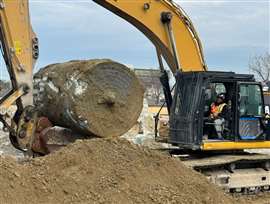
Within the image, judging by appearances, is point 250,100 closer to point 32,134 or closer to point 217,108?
point 217,108

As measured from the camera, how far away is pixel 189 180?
7.48 meters

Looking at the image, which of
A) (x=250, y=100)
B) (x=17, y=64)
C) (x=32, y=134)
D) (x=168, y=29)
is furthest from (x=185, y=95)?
(x=17, y=64)

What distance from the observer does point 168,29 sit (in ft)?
31.8

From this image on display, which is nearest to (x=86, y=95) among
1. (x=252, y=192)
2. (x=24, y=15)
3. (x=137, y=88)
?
(x=137, y=88)

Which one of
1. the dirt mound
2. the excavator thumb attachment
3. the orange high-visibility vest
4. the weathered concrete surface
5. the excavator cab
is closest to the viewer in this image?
the dirt mound

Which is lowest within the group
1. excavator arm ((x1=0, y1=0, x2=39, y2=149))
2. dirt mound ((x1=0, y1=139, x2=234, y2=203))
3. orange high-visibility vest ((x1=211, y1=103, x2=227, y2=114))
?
dirt mound ((x1=0, y1=139, x2=234, y2=203))

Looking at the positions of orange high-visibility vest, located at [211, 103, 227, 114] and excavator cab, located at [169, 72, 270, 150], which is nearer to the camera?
excavator cab, located at [169, 72, 270, 150]

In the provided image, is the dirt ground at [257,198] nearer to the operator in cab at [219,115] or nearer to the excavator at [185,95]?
the excavator at [185,95]

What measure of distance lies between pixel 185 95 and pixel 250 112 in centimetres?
112

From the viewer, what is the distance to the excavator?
7.86m

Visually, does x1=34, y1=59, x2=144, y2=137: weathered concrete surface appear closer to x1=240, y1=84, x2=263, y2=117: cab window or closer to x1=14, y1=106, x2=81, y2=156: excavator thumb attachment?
x1=14, y1=106, x2=81, y2=156: excavator thumb attachment

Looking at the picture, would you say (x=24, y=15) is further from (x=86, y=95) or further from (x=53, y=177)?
(x=53, y=177)

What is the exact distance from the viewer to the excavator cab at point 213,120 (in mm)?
8773

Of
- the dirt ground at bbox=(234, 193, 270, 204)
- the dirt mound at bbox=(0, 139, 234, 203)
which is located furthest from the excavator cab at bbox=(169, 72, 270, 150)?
the dirt mound at bbox=(0, 139, 234, 203)
